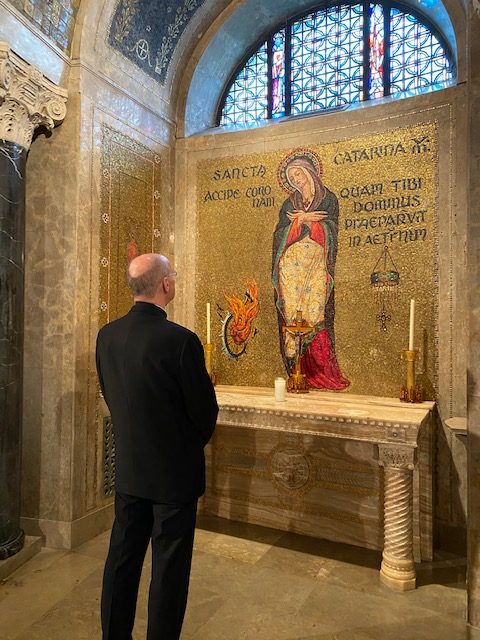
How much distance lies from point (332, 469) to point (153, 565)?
7.37ft

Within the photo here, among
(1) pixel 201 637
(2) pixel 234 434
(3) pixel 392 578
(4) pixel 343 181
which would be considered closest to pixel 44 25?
(4) pixel 343 181

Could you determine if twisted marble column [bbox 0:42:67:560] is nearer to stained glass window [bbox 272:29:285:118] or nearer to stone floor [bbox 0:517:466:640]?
stone floor [bbox 0:517:466:640]

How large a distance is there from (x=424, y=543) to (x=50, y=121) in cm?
424

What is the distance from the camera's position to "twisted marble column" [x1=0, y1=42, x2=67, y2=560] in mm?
3668

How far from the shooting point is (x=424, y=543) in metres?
3.95

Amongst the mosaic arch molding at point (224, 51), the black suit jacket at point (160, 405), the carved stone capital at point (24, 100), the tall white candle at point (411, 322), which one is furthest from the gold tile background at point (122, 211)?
the tall white candle at point (411, 322)

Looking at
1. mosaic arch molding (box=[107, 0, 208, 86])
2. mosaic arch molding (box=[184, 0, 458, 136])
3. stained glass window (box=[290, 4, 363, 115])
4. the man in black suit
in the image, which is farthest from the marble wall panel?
stained glass window (box=[290, 4, 363, 115])

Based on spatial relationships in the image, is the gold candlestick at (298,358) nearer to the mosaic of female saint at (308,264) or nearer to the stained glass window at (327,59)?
the mosaic of female saint at (308,264)

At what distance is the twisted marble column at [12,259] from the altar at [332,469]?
1532mm

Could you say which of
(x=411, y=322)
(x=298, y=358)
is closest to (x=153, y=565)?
(x=298, y=358)

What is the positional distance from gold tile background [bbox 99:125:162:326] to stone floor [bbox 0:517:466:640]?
6.41 feet

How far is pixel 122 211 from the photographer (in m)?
4.59

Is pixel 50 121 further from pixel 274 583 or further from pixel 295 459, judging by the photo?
pixel 274 583

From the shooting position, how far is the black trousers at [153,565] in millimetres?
2322
